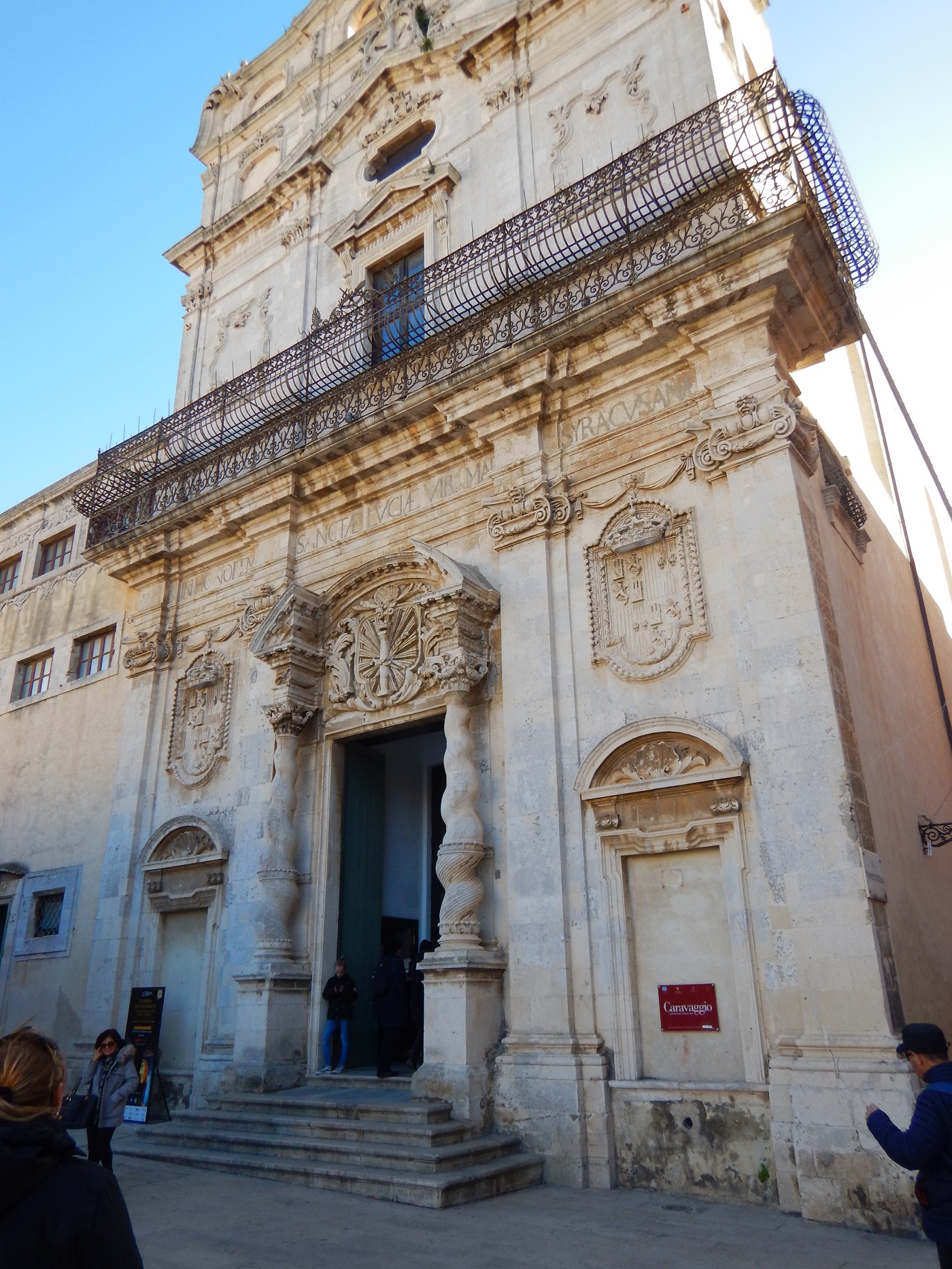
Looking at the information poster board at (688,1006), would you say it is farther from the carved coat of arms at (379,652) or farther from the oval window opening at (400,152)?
the oval window opening at (400,152)

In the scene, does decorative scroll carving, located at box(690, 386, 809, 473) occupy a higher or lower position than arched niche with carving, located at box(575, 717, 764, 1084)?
higher

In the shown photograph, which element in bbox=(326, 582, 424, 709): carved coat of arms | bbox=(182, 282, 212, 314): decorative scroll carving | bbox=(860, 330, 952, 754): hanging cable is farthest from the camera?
bbox=(182, 282, 212, 314): decorative scroll carving

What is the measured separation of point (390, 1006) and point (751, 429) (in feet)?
21.9

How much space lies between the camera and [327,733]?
11070 mm

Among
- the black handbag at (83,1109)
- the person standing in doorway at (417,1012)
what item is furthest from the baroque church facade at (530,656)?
the black handbag at (83,1109)

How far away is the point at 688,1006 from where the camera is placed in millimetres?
7691

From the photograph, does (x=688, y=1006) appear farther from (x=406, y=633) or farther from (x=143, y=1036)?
(x=143, y=1036)

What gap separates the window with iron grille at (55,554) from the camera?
1661 centimetres

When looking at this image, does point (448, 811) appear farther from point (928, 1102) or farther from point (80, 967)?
point (80, 967)

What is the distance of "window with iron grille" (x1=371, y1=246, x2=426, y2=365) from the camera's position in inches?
456

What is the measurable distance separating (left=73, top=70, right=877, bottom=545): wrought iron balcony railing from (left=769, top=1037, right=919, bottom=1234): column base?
691 cm

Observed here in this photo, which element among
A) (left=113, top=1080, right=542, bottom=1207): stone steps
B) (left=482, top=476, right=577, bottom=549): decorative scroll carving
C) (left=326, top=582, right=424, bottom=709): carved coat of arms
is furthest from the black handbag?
(left=482, top=476, right=577, bottom=549): decorative scroll carving

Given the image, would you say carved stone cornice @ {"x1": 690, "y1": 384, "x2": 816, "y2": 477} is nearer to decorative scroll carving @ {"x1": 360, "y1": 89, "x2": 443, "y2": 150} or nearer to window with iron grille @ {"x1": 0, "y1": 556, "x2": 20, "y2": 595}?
decorative scroll carving @ {"x1": 360, "y1": 89, "x2": 443, "y2": 150}

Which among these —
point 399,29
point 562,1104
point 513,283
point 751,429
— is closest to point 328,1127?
point 562,1104
